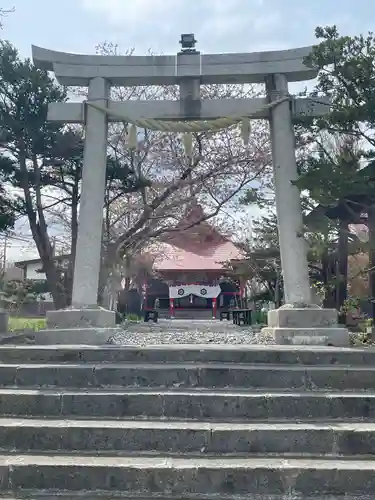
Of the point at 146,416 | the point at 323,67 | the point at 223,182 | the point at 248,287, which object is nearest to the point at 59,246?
the point at 248,287

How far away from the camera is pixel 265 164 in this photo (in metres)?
14.1

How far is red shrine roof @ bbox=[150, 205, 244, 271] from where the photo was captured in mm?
22172

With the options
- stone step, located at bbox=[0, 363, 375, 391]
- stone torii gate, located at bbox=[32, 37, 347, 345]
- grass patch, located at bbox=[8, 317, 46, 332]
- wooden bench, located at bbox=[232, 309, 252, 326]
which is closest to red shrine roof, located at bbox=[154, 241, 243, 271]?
grass patch, located at bbox=[8, 317, 46, 332]

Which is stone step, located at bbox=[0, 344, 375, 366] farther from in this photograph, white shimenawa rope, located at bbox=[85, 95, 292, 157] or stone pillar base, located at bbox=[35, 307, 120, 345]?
white shimenawa rope, located at bbox=[85, 95, 292, 157]

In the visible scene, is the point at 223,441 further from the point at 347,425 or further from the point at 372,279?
the point at 372,279

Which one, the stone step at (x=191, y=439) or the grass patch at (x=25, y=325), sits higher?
the grass patch at (x=25, y=325)

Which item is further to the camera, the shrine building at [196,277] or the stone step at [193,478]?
the shrine building at [196,277]

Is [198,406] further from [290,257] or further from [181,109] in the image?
[181,109]

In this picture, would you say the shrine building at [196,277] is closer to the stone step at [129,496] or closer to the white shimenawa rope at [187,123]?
the white shimenawa rope at [187,123]

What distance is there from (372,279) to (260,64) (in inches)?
176

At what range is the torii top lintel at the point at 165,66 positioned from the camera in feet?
27.2

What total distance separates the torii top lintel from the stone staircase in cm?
461

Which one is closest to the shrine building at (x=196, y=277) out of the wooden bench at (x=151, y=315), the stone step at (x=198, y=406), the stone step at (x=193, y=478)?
the wooden bench at (x=151, y=315)

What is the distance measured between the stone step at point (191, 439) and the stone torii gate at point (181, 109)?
3427 millimetres
